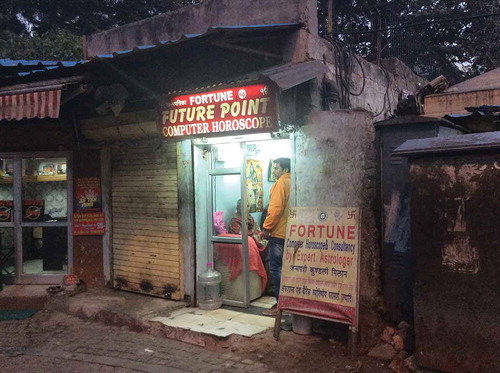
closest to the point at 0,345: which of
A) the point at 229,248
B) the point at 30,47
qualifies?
the point at 229,248

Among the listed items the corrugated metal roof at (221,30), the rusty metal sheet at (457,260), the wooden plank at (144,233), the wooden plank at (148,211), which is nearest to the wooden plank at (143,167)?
the wooden plank at (148,211)

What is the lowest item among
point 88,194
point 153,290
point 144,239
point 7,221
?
point 153,290

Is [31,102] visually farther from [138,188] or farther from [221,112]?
[221,112]

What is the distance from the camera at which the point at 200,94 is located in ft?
20.0

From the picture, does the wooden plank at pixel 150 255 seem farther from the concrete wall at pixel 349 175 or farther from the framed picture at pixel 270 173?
the concrete wall at pixel 349 175

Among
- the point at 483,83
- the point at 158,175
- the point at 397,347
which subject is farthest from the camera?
the point at 483,83

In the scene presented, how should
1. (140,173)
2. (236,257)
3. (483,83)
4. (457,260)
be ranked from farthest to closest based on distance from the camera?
(483,83)
(140,173)
(236,257)
(457,260)

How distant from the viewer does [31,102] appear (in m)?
5.98

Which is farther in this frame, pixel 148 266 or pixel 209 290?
pixel 148 266

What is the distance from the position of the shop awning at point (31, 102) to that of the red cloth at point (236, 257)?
124 inches

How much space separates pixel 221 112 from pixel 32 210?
477cm

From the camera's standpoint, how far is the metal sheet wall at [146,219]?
7.22 meters

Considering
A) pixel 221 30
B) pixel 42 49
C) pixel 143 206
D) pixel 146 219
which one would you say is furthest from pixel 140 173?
pixel 42 49

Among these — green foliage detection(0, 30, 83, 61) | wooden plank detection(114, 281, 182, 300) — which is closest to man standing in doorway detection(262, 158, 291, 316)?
wooden plank detection(114, 281, 182, 300)
